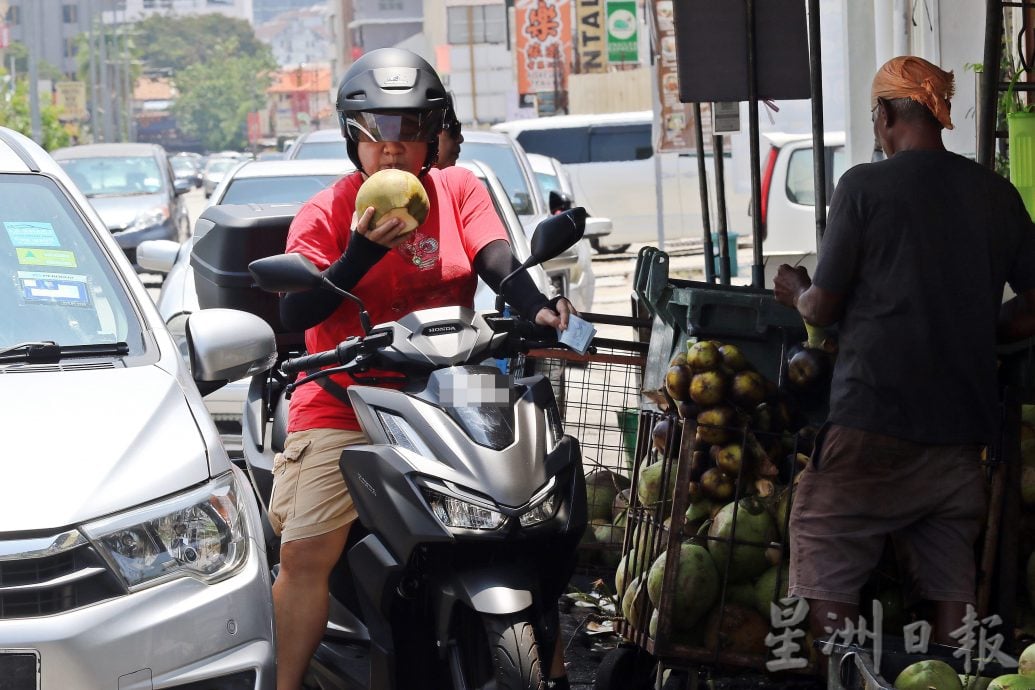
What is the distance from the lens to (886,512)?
3996 millimetres

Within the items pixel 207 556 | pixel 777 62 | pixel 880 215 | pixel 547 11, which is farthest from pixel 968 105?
pixel 547 11

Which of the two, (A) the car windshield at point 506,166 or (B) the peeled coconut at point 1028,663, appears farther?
(A) the car windshield at point 506,166

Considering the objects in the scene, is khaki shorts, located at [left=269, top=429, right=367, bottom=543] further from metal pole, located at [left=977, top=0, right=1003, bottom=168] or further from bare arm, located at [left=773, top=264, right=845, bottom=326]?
metal pole, located at [left=977, top=0, right=1003, bottom=168]

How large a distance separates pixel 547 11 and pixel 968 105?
2765 centimetres

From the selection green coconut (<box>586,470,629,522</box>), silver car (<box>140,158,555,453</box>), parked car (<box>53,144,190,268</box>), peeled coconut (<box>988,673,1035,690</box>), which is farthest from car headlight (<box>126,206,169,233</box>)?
peeled coconut (<box>988,673,1035,690</box>)

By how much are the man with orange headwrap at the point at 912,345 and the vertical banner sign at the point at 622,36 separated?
16.5m

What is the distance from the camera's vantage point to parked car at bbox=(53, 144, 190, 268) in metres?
20.0

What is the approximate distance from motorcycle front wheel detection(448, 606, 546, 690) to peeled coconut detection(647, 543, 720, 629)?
0.91 meters

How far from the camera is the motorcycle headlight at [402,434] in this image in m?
3.56

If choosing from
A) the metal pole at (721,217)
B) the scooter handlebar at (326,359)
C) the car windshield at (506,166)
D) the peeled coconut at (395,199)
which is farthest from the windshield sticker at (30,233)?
the car windshield at (506,166)

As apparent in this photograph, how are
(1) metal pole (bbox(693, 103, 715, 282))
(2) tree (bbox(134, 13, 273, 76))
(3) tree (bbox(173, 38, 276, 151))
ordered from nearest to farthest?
1. (1) metal pole (bbox(693, 103, 715, 282))
2. (3) tree (bbox(173, 38, 276, 151))
3. (2) tree (bbox(134, 13, 273, 76))

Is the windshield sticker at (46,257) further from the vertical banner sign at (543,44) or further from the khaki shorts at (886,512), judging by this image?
the vertical banner sign at (543,44)

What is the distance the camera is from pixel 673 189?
25.2 m

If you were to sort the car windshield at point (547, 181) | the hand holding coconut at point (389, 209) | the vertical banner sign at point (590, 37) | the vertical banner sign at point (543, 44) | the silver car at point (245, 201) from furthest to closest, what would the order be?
the vertical banner sign at point (590, 37), the vertical banner sign at point (543, 44), the car windshield at point (547, 181), the silver car at point (245, 201), the hand holding coconut at point (389, 209)
